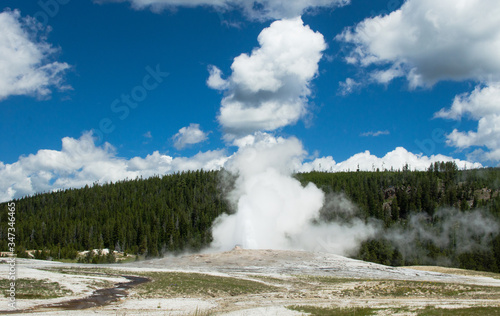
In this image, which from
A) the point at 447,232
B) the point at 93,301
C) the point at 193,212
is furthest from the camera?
the point at 193,212

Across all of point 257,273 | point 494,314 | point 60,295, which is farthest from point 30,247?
point 494,314

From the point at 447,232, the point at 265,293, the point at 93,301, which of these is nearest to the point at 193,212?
the point at 447,232

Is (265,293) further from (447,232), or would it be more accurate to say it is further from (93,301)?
(447,232)

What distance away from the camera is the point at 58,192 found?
199125mm

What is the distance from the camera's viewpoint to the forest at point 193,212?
358 feet

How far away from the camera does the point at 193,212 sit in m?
148

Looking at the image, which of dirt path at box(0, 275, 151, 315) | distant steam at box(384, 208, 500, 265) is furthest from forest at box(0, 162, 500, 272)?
dirt path at box(0, 275, 151, 315)

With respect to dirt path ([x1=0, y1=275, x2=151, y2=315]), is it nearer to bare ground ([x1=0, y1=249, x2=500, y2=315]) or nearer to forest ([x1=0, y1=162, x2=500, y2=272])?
bare ground ([x1=0, y1=249, x2=500, y2=315])

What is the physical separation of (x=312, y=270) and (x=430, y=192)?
126 meters

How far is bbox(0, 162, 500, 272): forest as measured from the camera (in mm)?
109062

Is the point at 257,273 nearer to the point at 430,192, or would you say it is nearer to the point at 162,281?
the point at 162,281

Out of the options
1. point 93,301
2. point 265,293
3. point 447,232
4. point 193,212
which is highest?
point 193,212

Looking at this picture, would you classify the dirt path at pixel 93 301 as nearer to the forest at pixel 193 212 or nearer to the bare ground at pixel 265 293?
the bare ground at pixel 265 293

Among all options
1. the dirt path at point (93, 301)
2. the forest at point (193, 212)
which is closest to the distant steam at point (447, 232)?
the forest at point (193, 212)
